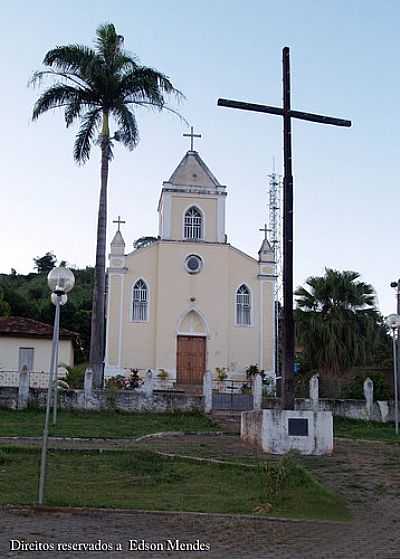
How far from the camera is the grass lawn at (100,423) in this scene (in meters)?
17.5

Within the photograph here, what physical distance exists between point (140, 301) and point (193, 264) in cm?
293

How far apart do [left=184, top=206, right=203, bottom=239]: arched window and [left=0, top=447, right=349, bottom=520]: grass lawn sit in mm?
21666

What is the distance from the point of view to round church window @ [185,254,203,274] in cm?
3272

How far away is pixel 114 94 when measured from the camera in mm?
27328

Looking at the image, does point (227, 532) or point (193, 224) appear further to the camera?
point (193, 224)

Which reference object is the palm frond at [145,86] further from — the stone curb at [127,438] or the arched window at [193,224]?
the stone curb at [127,438]

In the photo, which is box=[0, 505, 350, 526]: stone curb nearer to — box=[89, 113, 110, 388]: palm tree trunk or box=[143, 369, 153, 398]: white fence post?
box=[143, 369, 153, 398]: white fence post

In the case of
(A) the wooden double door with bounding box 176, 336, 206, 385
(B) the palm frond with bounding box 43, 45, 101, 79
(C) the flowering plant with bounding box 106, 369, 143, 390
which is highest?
(B) the palm frond with bounding box 43, 45, 101, 79

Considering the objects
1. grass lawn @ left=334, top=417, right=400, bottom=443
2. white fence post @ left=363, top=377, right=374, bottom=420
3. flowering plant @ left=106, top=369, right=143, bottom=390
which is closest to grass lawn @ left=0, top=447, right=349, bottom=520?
grass lawn @ left=334, top=417, right=400, bottom=443

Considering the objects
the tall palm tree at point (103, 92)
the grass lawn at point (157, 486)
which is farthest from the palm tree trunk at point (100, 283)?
the grass lawn at point (157, 486)

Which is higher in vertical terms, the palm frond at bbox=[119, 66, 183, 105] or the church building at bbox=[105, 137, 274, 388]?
the palm frond at bbox=[119, 66, 183, 105]

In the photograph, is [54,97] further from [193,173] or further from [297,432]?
[297,432]

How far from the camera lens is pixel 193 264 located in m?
32.8

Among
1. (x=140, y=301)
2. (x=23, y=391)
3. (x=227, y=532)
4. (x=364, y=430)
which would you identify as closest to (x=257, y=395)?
(x=364, y=430)
